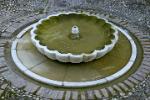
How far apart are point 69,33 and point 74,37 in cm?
23

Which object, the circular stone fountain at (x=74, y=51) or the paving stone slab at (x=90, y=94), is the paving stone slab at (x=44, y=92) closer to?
the circular stone fountain at (x=74, y=51)

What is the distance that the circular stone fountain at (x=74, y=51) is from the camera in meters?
5.84

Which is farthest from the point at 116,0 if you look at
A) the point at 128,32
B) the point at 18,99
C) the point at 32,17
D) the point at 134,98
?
the point at 18,99

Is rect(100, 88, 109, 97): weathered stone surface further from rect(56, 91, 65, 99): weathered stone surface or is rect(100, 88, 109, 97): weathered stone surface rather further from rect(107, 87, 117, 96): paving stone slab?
rect(56, 91, 65, 99): weathered stone surface

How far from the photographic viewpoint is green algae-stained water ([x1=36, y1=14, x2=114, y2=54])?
20.2 feet

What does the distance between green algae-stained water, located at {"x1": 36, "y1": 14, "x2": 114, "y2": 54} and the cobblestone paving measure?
79 cm

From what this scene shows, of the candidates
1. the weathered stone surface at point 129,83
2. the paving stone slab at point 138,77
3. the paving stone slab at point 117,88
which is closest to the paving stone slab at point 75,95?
the paving stone slab at point 117,88

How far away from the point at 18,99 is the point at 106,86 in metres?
1.58

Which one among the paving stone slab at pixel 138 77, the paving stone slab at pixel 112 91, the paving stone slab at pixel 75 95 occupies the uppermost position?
the paving stone slab at pixel 138 77

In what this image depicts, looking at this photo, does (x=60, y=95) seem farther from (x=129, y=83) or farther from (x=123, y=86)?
(x=129, y=83)

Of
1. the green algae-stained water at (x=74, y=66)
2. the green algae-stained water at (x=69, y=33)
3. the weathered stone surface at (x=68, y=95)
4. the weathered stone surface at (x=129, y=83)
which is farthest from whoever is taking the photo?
the green algae-stained water at (x=69, y=33)

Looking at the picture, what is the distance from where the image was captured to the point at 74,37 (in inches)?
251

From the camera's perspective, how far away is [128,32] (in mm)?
7113

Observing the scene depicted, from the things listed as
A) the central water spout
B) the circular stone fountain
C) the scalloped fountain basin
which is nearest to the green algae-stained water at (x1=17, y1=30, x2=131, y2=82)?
the circular stone fountain
